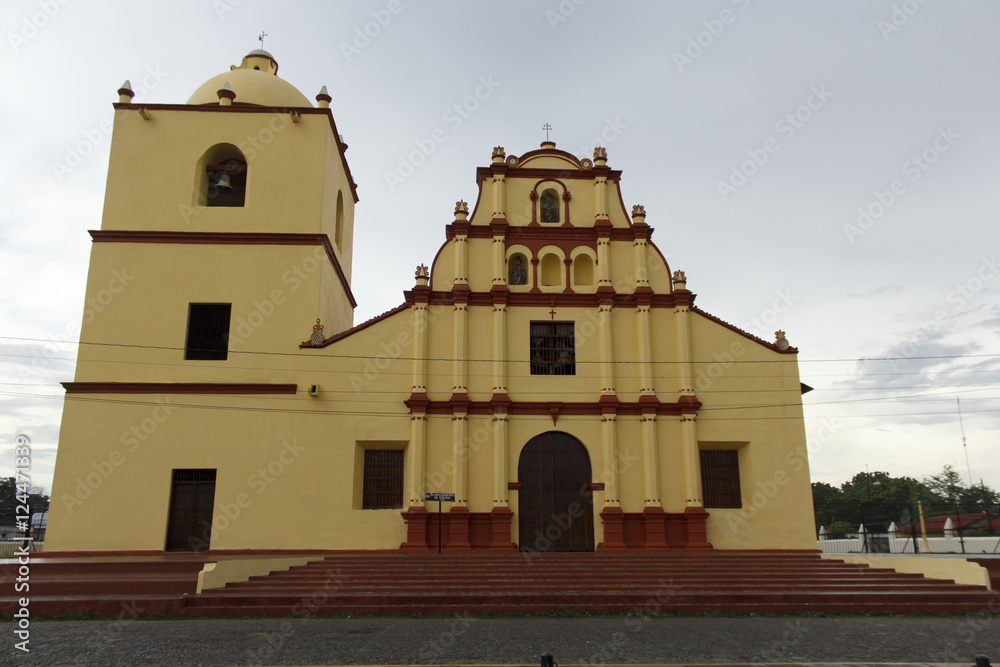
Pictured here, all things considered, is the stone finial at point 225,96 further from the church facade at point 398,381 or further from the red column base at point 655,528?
the red column base at point 655,528

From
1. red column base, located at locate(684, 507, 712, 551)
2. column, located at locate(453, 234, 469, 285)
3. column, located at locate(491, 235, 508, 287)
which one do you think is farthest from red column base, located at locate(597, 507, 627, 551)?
column, located at locate(453, 234, 469, 285)

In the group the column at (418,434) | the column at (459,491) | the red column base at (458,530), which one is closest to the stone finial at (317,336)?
the column at (418,434)

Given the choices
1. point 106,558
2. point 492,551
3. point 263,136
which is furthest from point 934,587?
point 263,136

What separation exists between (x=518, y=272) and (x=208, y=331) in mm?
8484

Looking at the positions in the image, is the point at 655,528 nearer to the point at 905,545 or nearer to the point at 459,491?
the point at 459,491

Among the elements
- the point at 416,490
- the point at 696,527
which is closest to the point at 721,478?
the point at 696,527

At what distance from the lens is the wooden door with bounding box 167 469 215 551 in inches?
687

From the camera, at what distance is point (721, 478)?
19.2 m

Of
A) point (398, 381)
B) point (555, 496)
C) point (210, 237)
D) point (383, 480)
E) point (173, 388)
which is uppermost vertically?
point (210, 237)

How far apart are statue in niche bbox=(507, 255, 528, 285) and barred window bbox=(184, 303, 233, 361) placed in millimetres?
7590

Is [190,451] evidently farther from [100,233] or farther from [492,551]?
[492,551]

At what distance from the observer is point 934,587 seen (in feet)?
45.9

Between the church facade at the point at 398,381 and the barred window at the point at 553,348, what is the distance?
3.1 inches

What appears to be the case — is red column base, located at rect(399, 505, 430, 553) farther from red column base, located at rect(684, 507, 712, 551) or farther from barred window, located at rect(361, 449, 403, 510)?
red column base, located at rect(684, 507, 712, 551)
